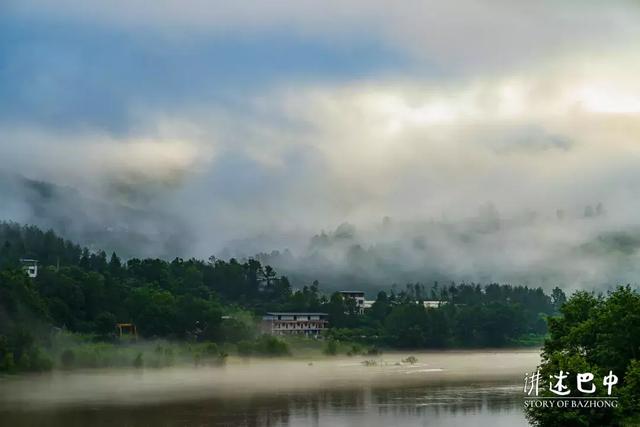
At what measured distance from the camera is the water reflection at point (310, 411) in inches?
760

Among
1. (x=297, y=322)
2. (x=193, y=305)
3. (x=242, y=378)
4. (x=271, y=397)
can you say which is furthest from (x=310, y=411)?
(x=297, y=322)

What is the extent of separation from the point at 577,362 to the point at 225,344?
101 ft

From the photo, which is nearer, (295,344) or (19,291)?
(19,291)

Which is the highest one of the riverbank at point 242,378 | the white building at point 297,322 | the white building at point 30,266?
the white building at point 30,266

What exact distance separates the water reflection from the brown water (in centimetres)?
2

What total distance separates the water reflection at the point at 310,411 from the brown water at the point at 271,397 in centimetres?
2

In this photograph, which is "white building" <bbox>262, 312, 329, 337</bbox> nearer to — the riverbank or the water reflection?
the riverbank

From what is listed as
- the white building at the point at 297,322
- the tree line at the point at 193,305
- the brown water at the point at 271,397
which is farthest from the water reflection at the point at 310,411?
the white building at the point at 297,322

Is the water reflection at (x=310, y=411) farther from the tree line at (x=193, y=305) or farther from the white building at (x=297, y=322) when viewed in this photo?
the white building at (x=297, y=322)

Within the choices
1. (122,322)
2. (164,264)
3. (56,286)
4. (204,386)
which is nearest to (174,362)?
(122,322)

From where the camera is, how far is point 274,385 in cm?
2869

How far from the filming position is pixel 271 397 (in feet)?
80.7

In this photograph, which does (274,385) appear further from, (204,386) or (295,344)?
(295,344)

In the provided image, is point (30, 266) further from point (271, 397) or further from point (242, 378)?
point (271, 397)
